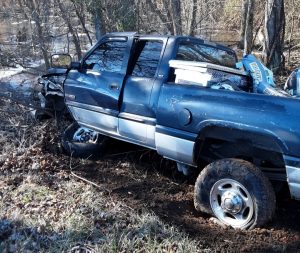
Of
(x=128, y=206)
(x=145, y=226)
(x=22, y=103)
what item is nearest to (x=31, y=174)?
(x=128, y=206)

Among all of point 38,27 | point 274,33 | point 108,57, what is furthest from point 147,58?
point 38,27

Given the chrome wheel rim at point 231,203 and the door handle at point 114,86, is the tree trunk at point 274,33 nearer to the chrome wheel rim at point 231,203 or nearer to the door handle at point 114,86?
the door handle at point 114,86

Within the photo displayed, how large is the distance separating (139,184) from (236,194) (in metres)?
1.45

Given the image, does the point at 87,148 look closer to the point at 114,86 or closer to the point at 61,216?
the point at 114,86

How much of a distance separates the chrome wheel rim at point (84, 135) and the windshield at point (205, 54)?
6.18 ft

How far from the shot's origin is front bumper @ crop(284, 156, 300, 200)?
12.5 feet

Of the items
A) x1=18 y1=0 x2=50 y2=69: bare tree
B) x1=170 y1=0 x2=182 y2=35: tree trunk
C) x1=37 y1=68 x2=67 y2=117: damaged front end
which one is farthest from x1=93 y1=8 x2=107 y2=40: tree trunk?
x1=37 y1=68 x2=67 y2=117: damaged front end

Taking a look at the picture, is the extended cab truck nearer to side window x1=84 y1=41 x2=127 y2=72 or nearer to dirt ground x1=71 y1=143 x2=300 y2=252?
side window x1=84 y1=41 x2=127 y2=72

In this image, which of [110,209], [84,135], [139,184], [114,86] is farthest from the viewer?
[84,135]

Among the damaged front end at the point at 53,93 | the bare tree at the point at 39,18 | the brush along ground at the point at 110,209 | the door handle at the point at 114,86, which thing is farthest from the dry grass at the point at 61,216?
the bare tree at the point at 39,18

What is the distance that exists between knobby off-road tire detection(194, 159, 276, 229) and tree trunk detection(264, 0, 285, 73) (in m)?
7.25

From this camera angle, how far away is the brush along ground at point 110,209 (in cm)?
400

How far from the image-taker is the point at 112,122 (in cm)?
560

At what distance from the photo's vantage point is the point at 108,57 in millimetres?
5887
